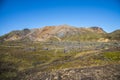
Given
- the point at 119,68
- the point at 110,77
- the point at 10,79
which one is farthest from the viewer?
the point at 10,79

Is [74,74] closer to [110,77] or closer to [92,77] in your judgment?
[92,77]

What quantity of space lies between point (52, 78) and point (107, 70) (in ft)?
56.4

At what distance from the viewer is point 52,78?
50125mm

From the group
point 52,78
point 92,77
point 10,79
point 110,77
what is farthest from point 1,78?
point 110,77

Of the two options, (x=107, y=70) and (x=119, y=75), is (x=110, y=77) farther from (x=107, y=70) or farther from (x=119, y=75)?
(x=107, y=70)

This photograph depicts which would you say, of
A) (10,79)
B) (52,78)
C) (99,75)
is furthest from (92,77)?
(10,79)

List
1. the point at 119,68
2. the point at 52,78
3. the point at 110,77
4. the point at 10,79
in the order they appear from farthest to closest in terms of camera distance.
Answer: the point at 10,79
the point at 119,68
the point at 52,78
the point at 110,77

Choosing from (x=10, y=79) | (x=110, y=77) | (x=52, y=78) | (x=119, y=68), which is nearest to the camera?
(x=110, y=77)

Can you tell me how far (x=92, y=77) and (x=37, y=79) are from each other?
16.9m

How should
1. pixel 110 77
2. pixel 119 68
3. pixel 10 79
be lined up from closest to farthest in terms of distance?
pixel 110 77 < pixel 119 68 < pixel 10 79

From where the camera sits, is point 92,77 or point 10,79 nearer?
point 92,77

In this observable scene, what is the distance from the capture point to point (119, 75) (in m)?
46.9

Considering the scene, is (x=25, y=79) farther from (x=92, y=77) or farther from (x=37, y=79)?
(x=92, y=77)

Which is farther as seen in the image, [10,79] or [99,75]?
[10,79]
